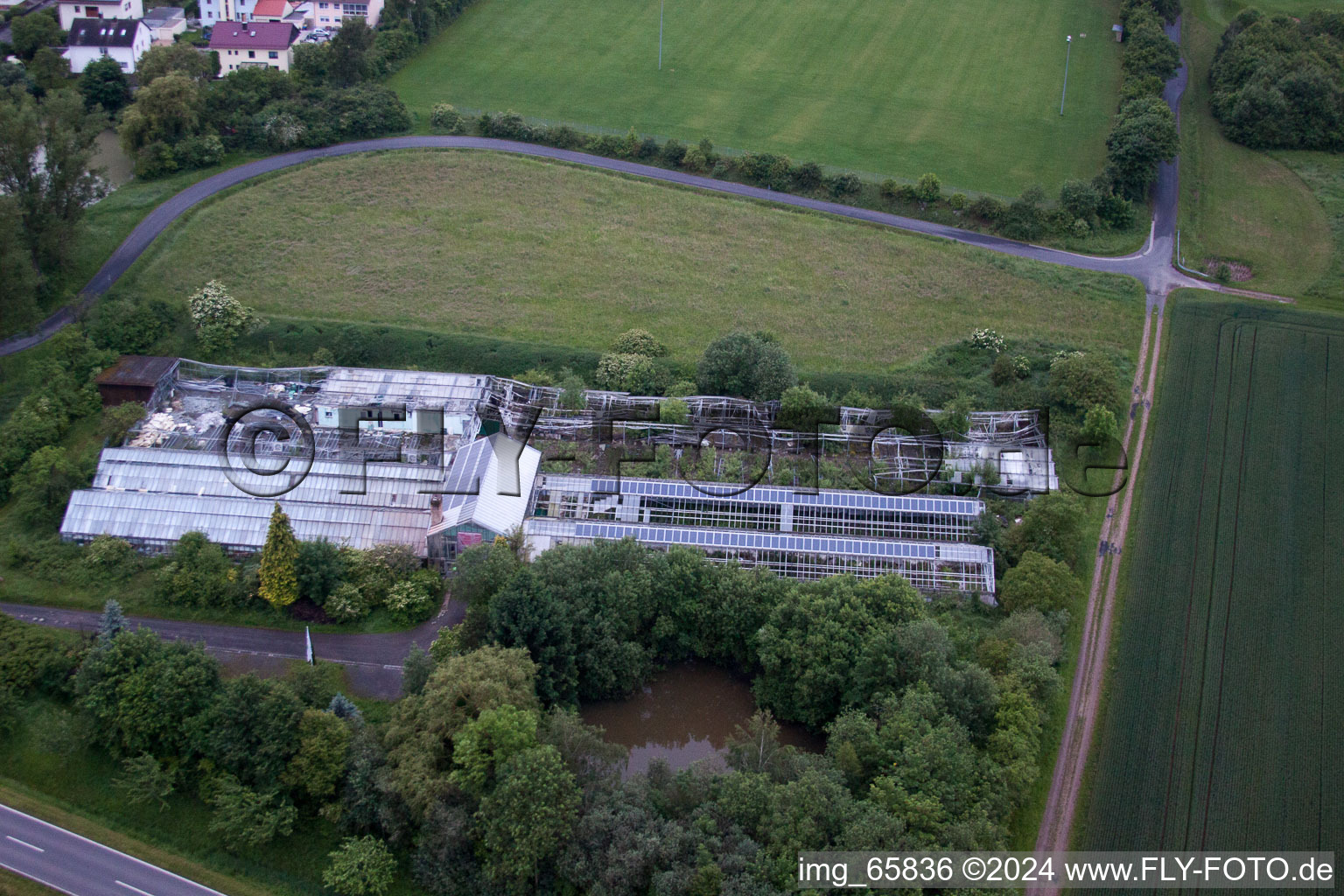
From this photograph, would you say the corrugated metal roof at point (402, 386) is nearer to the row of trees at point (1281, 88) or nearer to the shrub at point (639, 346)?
the shrub at point (639, 346)

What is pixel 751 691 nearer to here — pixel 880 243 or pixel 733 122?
pixel 880 243

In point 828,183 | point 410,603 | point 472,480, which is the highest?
point 828,183

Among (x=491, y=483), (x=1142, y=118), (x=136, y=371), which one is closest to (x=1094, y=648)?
(x=491, y=483)

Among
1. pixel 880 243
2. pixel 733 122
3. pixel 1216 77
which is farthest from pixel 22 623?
pixel 1216 77

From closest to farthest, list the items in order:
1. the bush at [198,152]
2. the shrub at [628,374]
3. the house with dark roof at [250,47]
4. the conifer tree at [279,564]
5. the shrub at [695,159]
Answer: the conifer tree at [279,564] < the shrub at [628,374] < the bush at [198,152] < the shrub at [695,159] < the house with dark roof at [250,47]

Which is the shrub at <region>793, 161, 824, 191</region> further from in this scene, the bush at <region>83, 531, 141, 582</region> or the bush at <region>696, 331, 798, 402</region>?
the bush at <region>83, 531, 141, 582</region>

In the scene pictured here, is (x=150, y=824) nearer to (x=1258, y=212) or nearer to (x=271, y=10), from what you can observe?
Result: (x=1258, y=212)

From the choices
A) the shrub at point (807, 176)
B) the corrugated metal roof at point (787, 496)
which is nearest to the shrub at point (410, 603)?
the corrugated metal roof at point (787, 496)
